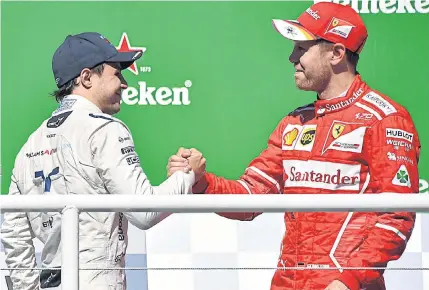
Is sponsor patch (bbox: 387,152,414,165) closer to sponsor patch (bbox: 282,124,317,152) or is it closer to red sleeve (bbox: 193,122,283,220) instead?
sponsor patch (bbox: 282,124,317,152)

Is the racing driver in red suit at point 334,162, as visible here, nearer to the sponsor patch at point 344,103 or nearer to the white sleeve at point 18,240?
the sponsor patch at point 344,103

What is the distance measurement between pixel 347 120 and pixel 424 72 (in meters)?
0.77

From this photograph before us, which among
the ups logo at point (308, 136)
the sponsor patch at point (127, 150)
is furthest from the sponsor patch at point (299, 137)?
the sponsor patch at point (127, 150)

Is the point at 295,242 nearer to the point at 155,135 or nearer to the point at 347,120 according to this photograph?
the point at 347,120

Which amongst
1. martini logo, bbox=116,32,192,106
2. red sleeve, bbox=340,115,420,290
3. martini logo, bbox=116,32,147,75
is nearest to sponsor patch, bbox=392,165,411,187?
red sleeve, bbox=340,115,420,290

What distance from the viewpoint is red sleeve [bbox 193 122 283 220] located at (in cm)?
306

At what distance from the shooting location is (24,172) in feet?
8.88

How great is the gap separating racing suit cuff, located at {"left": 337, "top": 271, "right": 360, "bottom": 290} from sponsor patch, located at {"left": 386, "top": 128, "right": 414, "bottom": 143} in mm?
473

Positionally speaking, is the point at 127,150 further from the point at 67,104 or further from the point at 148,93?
the point at 148,93

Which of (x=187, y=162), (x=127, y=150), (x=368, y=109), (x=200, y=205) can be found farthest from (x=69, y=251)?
(x=368, y=109)

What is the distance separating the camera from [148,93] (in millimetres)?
3613

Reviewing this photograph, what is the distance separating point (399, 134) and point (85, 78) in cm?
85

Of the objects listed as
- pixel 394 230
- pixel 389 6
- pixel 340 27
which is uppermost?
pixel 389 6

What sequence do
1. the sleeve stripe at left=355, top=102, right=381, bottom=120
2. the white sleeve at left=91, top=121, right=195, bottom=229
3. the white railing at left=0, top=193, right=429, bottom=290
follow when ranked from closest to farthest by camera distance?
1. the white railing at left=0, top=193, right=429, bottom=290
2. the white sleeve at left=91, top=121, right=195, bottom=229
3. the sleeve stripe at left=355, top=102, right=381, bottom=120
